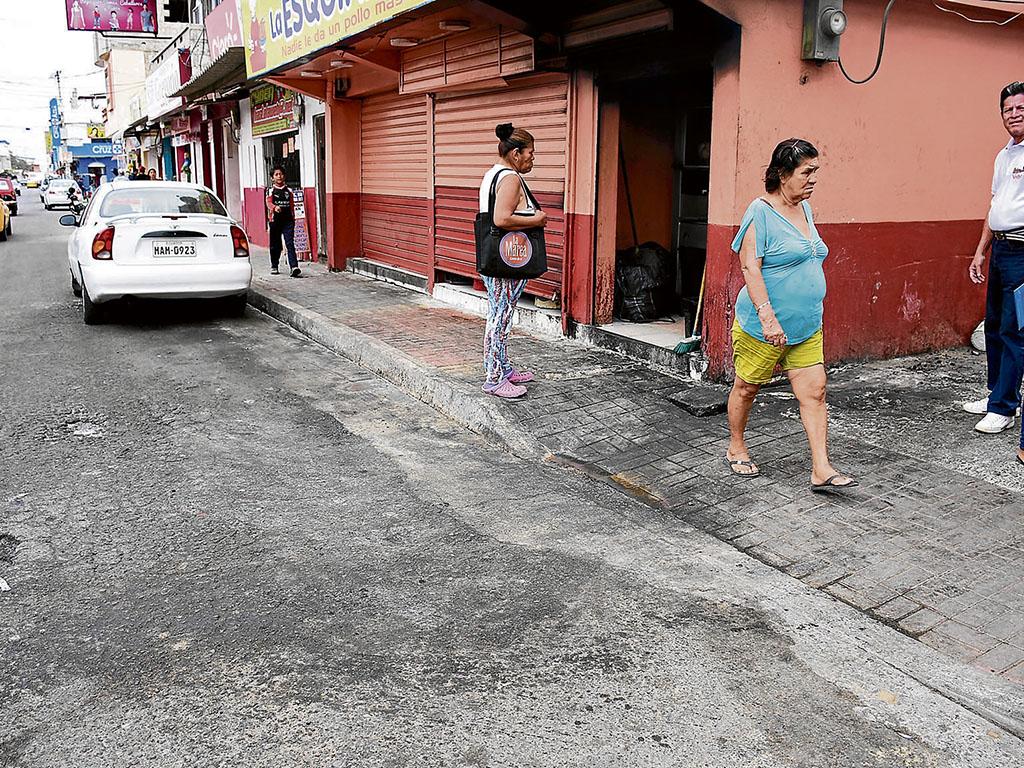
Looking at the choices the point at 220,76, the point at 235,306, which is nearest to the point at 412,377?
the point at 235,306

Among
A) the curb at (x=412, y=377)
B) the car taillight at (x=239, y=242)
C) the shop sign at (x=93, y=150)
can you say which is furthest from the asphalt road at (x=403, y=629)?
the shop sign at (x=93, y=150)

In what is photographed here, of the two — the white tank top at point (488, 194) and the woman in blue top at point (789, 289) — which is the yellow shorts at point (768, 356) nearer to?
the woman in blue top at point (789, 289)

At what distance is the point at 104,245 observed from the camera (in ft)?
31.6

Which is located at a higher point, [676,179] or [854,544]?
[676,179]

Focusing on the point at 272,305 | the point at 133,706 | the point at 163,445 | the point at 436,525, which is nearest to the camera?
the point at 133,706

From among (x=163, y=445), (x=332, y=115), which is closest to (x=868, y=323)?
(x=163, y=445)

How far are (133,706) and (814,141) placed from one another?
19.0ft

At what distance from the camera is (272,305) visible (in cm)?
1146

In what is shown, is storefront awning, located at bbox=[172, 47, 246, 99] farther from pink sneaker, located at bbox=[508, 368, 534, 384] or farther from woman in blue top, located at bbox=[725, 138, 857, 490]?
woman in blue top, located at bbox=[725, 138, 857, 490]

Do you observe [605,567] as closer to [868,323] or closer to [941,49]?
[868,323]

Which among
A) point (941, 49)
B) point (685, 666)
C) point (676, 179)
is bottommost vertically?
point (685, 666)

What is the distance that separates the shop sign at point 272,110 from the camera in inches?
648

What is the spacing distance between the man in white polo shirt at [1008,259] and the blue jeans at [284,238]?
34.0 ft

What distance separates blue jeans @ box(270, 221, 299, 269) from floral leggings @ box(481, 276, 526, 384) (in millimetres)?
8111
